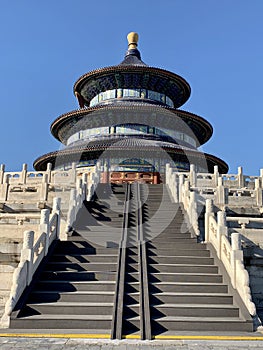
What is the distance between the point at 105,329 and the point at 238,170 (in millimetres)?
15880

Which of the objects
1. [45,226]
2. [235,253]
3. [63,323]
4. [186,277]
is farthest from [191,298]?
[45,226]

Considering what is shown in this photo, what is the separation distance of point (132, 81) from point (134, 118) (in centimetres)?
498

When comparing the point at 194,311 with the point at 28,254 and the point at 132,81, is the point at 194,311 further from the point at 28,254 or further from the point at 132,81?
the point at 132,81

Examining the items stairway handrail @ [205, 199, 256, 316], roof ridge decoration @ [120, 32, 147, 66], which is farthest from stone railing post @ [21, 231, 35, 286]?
roof ridge decoration @ [120, 32, 147, 66]

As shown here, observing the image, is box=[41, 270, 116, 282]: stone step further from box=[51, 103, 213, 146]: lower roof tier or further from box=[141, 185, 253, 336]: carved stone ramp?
box=[51, 103, 213, 146]: lower roof tier

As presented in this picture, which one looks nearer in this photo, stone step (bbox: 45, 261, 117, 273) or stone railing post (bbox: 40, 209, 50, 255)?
stone step (bbox: 45, 261, 117, 273)

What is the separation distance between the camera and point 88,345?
7.64 m

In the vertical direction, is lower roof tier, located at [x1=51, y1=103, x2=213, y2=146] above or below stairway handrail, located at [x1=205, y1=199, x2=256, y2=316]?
above

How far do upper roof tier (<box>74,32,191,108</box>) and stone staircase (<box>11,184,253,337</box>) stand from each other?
85.2 feet

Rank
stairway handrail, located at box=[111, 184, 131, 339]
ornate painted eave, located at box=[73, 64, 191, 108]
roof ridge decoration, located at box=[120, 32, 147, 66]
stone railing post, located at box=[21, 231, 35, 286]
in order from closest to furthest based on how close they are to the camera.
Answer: stairway handrail, located at box=[111, 184, 131, 339] → stone railing post, located at box=[21, 231, 35, 286] → ornate painted eave, located at box=[73, 64, 191, 108] → roof ridge decoration, located at box=[120, 32, 147, 66]

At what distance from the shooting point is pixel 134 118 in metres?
35.7

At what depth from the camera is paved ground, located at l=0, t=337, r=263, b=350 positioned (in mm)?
7523

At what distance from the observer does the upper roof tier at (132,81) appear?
124 feet

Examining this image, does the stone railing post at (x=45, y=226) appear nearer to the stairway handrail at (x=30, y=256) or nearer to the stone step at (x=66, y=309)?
the stairway handrail at (x=30, y=256)
